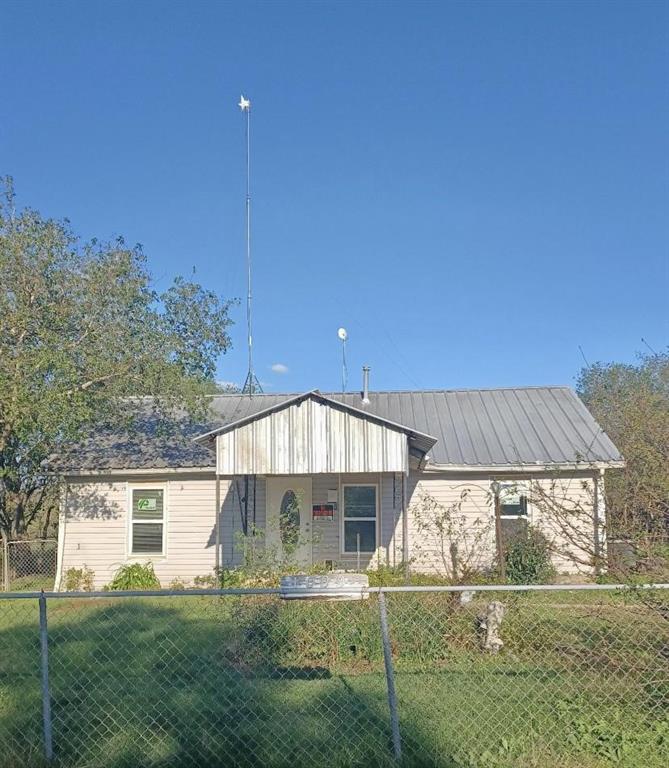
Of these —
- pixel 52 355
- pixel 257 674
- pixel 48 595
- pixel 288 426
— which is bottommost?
pixel 257 674

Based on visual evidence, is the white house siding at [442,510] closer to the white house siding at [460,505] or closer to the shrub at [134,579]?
the white house siding at [460,505]

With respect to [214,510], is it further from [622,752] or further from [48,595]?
[622,752]

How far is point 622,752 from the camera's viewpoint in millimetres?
4125

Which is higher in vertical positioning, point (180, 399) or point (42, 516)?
point (180, 399)

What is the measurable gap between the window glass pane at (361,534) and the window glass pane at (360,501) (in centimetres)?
17

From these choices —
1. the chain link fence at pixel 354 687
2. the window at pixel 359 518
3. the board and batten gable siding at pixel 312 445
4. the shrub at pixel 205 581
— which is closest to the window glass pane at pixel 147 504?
the shrub at pixel 205 581

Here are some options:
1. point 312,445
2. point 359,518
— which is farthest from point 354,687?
point 359,518

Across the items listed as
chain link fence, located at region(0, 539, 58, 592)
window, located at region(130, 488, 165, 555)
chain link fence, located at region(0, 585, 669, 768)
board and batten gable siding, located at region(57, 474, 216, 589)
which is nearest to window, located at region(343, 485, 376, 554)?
board and batten gable siding, located at region(57, 474, 216, 589)

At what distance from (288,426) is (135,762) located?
8541 mm

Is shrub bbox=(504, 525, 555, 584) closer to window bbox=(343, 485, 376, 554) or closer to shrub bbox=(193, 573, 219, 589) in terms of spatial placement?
window bbox=(343, 485, 376, 554)

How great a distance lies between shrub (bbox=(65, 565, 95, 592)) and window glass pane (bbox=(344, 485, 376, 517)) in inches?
212

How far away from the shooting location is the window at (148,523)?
14.5m

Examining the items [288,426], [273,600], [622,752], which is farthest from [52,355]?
[622,752]

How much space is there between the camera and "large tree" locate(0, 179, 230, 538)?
12672 mm
